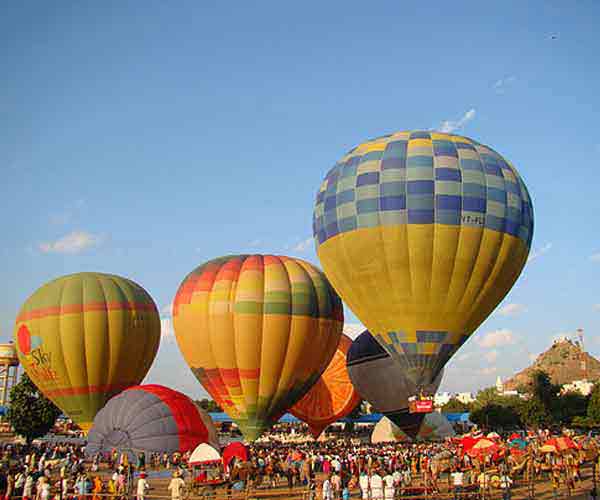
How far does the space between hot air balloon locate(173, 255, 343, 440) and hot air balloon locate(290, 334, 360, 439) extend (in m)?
9.17

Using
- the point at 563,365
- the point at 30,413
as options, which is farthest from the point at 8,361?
the point at 563,365

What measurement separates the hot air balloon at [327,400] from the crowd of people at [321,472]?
42.1 feet

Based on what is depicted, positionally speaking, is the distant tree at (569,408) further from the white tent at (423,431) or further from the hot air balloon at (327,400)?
the hot air balloon at (327,400)

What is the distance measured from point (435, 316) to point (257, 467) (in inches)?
289

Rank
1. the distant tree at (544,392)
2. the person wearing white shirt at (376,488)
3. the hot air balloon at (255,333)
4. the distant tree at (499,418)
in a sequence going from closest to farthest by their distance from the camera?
1. the person wearing white shirt at (376,488)
2. the hot air balloon at (255,333)
3. the distant tree at (544,392)
4. the distant tree at (499,418)

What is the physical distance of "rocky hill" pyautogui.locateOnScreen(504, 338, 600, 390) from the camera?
5617 inches

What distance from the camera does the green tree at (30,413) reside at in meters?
36.0

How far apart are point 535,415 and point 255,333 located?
2949 centimetres

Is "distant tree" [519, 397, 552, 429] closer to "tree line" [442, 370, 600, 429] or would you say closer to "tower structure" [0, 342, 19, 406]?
"tree line" [442, 370, 600, 429]

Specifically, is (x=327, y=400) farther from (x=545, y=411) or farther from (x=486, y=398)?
(x=486, y=398)

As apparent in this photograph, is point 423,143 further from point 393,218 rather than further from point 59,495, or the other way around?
point 59,495

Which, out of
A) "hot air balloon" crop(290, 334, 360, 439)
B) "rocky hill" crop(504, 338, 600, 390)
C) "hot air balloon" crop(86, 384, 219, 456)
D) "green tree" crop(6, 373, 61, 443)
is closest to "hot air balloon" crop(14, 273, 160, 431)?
"green tree" crop(6, 373, 61, 443)

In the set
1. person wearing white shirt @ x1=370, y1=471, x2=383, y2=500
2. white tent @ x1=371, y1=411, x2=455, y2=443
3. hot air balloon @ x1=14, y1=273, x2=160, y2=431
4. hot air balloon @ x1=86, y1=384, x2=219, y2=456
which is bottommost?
white tent @ x1=371, y1=411, x2=455, y2=443

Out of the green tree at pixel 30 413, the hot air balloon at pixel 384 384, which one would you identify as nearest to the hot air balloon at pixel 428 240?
the hot air balloon at pixel 384 384
